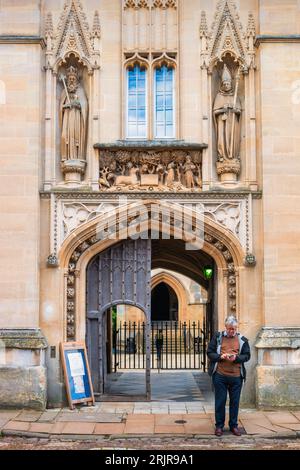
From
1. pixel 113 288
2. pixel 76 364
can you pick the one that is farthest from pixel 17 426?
pixel 113 288

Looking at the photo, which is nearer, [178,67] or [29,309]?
[29,309]

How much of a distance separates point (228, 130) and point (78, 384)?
209 inches

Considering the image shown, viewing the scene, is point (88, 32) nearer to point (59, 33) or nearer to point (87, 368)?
point (59, 33)

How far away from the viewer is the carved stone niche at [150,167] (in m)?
12.9

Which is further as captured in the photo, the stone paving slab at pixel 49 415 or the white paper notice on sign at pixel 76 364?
the white paper notice on sign at pixel 76 364

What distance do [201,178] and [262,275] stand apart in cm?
211

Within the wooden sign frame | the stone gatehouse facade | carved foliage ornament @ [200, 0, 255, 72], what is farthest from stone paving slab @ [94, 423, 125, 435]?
carved foliage ornament @ [200, 0, 255, 72]

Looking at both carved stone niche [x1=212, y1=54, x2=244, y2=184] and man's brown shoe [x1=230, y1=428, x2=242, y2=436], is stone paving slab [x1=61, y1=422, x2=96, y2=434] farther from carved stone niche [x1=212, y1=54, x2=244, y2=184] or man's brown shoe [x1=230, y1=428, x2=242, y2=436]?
carved stone niche [x1=212, y1=54, x2=244, y2=184]

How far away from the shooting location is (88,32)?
13148mm

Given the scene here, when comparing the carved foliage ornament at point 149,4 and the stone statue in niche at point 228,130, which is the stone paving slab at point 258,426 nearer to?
the stone statue in niche at point 228,130

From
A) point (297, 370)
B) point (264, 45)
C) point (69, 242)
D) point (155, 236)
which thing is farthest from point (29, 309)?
point (264, 45)

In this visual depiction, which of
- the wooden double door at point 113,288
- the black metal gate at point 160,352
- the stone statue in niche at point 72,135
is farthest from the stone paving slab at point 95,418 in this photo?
the black metal gate at point 160,352

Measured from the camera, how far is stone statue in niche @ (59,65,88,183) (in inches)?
507
